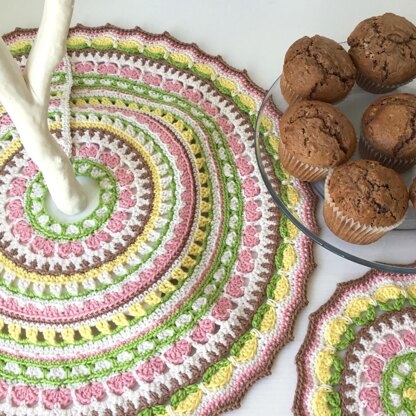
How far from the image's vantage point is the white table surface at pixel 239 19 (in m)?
0.85

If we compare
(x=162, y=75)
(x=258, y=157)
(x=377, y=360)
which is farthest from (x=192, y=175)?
(x=377, y=360)

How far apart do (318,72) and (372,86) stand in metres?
0.10

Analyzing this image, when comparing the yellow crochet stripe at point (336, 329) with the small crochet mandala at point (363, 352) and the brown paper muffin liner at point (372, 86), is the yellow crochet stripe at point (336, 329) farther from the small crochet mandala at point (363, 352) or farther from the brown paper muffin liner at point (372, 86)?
the brown paper muffin liner at point (372, 86)

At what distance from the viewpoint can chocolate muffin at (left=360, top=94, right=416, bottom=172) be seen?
0.67 m

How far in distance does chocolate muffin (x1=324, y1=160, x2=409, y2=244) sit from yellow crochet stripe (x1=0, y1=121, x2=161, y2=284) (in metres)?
0.22

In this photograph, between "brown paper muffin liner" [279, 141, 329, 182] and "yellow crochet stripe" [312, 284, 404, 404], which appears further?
"brown paper muffin liner" [279, 141, 329, 182]

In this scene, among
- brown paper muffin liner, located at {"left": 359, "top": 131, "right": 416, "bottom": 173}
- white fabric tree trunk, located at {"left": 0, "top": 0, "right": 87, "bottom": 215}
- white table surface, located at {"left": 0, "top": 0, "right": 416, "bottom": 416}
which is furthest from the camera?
white table surface, located at {"left": 0, "top": 0, "right": 416, "bottom": 416}

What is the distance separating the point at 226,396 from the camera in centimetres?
56

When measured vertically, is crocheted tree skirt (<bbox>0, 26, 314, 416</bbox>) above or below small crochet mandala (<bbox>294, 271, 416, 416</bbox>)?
above

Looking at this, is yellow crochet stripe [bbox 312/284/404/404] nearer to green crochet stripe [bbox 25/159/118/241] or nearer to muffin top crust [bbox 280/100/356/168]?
muffin top crust [bbox 280/100/356/168]

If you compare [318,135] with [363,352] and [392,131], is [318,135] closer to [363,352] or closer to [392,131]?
[392,131]

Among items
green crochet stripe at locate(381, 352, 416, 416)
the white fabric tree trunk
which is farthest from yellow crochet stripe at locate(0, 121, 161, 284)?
green crochet stripe at locate(381, 352, 416, 416)

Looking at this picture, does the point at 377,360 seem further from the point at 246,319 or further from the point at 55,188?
the point at 55,188

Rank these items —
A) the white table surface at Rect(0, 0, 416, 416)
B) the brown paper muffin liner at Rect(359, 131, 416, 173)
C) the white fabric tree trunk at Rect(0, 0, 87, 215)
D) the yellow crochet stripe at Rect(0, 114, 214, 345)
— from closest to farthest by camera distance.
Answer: the white fabric tree trunk at Rect(0, 0, 87, 215) < the yellow crochet stripe at Rect(0, 114, 214, 345) < the brown paper muffin liner at Rect(359, 131, 416, 173) < the white table surface at Rect(0, 0, 416, 416)
